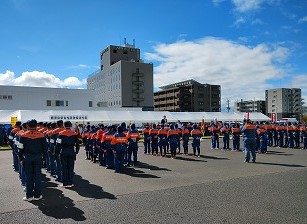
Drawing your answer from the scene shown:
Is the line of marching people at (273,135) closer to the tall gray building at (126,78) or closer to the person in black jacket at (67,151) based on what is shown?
the person in black jacket at (67,151)

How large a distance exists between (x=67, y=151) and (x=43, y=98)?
4924 centimetres

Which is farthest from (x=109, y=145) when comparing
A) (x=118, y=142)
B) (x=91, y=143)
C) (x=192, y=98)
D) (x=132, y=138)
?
(x=192, y=98)

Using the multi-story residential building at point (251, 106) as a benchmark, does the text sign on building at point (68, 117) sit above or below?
below

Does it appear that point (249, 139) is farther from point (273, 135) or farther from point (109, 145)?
point (273, 135)

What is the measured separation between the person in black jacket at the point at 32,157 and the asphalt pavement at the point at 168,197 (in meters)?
0.35

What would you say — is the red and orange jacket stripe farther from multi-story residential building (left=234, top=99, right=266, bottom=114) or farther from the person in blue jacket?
multi-story residential building (left=234, top=99, right=266, bottom=114)

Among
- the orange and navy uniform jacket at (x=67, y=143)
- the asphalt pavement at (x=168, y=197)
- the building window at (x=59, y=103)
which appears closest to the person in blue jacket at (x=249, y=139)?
the asphalt pavement at (x=168, y=197)

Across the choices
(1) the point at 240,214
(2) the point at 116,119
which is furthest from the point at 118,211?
(2) the point at 116,119

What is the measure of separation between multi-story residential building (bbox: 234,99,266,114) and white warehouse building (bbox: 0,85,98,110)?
11347cm

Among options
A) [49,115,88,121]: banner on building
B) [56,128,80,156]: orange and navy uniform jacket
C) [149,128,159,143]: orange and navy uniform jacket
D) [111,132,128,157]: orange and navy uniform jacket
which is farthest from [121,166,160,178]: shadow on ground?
[49,115,88,121]: banner on building

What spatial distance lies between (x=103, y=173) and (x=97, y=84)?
11762 centimetres

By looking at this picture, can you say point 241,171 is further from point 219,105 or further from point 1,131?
point 219,105

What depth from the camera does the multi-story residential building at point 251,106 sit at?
158500mm

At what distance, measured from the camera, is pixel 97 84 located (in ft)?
421
